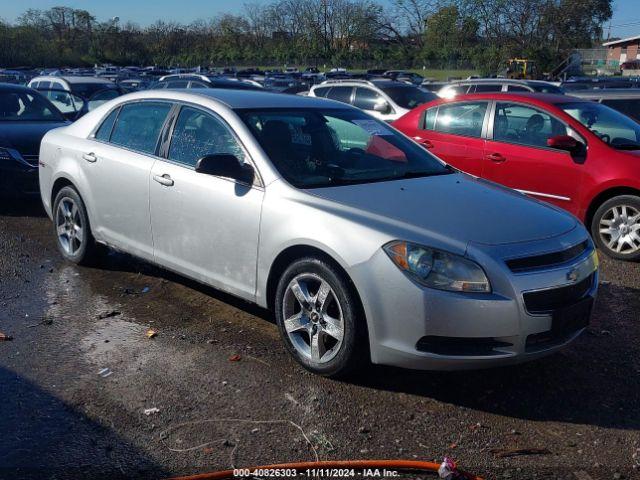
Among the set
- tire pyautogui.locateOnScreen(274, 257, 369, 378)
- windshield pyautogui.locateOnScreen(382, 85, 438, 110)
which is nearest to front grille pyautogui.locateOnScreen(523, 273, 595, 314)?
tire pyautogui.locateOnScreen(274, 257, 369, 378)

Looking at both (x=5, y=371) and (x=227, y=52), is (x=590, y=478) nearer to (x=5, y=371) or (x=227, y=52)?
(x=5, y=371)

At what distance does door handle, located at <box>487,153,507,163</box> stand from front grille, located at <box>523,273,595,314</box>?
3.80 meters

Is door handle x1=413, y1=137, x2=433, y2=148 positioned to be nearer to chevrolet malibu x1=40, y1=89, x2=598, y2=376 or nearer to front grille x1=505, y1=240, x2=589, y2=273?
chevrolet malibu x1=40, y1=89, x2=598, y2=376

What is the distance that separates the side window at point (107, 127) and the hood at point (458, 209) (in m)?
2.43

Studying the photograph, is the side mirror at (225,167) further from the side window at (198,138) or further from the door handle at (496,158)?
the door handle at (496,158)

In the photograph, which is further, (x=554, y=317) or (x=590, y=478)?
(x=554, y=317)

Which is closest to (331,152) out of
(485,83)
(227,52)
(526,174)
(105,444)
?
(105,444)

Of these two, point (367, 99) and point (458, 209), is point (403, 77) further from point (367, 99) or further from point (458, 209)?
point (458, 209)

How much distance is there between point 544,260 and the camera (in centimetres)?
389

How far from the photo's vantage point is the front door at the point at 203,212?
4586 mm

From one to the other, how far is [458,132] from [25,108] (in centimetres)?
587

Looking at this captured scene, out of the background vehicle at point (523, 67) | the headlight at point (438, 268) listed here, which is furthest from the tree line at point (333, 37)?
the headlight at point (438, 268)

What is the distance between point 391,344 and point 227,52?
258ft

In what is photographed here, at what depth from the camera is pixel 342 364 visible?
4012mm
